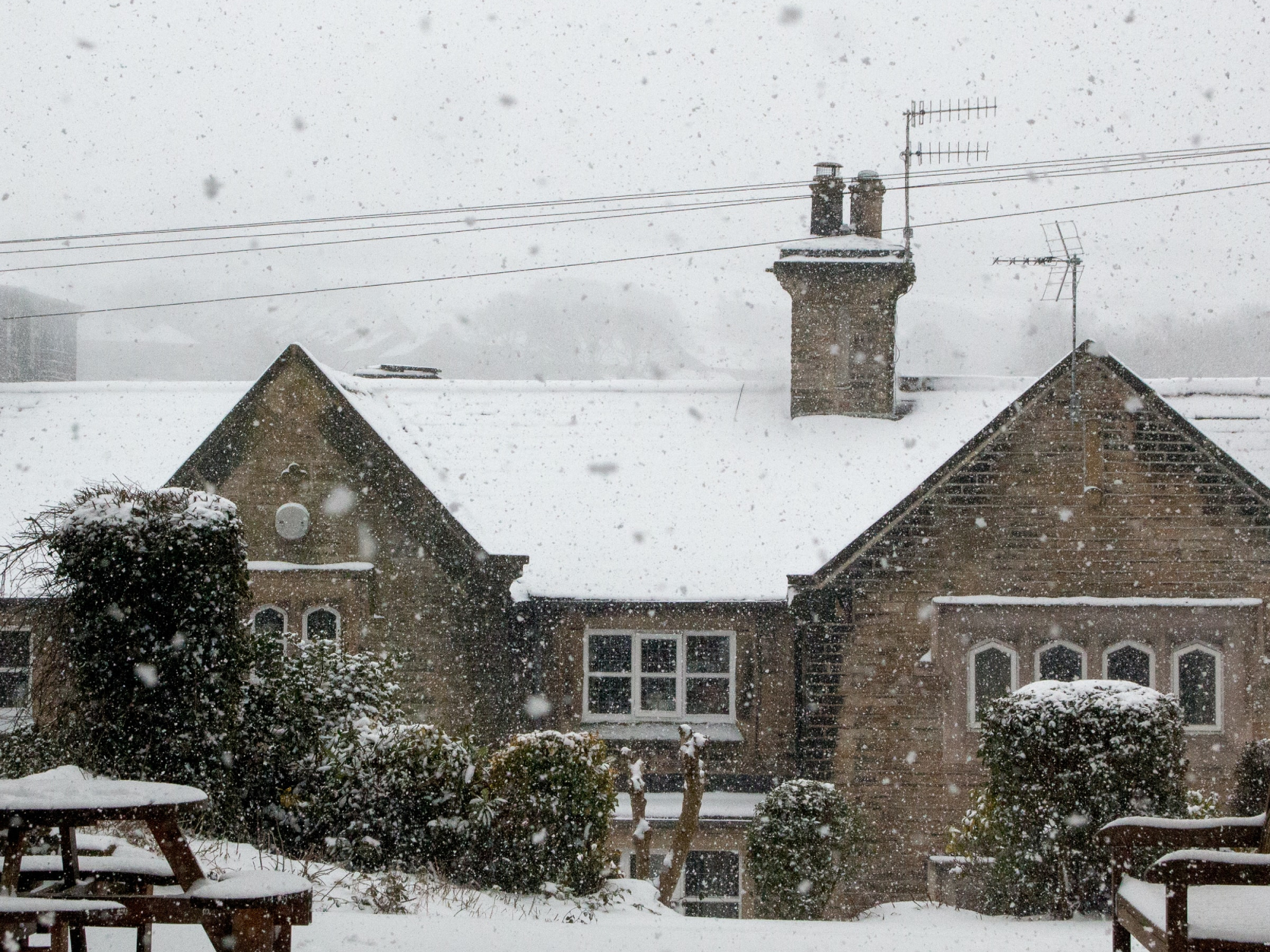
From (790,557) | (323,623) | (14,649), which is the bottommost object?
(14,649)

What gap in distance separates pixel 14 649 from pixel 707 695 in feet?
31.2

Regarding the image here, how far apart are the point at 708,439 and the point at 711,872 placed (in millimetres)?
6749

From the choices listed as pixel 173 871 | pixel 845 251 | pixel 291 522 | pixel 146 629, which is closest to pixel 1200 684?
pixel 845 251

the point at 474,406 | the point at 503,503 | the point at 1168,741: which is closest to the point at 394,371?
the point at 474,406

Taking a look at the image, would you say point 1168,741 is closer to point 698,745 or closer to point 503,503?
point 698,745

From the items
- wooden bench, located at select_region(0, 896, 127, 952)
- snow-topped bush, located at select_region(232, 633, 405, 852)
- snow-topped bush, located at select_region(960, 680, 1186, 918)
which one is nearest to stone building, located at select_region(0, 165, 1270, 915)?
snow-topped bush, located at select_region(232, 633, 405, 852)

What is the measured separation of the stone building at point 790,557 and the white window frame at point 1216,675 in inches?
1.4

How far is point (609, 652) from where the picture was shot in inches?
643

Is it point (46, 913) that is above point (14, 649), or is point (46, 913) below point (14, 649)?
above

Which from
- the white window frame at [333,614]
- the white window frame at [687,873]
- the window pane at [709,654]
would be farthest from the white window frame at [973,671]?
the white window frame at [333,614]

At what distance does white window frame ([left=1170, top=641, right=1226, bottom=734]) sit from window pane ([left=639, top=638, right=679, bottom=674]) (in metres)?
6.35

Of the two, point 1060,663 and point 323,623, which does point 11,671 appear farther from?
point 1060,663

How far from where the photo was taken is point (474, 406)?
19.8 meters

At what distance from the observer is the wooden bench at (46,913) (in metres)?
Answer: 4.48
